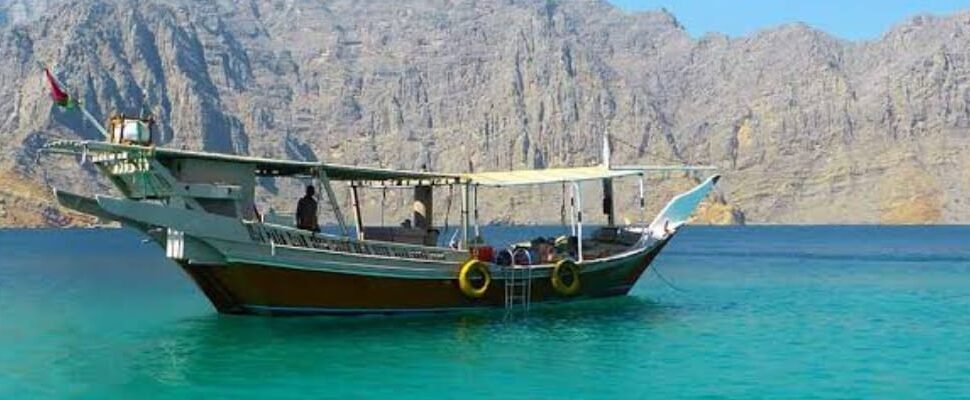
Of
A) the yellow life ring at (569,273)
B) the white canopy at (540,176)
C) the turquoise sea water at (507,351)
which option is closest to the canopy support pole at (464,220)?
the white canopy at (540,176)

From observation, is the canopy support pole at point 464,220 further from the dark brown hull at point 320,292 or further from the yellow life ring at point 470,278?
the dark brown hull at point 320,292

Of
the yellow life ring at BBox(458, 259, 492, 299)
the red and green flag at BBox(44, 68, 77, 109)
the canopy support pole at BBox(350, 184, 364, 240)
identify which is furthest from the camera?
the canopy support pole at BBox(350, 184, 364, 240)

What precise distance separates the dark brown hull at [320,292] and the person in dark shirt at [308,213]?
7.31 ft

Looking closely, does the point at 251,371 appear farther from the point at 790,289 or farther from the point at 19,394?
the point at 790,289

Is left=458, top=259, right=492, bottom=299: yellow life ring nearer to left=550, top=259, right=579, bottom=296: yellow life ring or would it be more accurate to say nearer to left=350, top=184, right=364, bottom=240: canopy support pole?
left=550, top=259, right=579, bottom=296: yellow life ring

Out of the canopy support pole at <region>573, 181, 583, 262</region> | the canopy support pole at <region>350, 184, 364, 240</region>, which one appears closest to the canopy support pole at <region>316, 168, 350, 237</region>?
the canopy support pole at <region>350, 184, 364, 240</region>

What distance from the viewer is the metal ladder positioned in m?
43.4

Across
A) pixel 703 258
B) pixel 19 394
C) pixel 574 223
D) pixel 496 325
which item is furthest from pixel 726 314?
pixel 703 258

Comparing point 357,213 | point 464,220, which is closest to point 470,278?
point 464,220

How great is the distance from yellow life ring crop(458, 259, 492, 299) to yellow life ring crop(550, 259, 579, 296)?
3.20 metres

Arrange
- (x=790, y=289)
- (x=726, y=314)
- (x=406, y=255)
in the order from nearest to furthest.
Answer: (x=406, y=255) < (x=726, y=314) < (x=790, y=289)

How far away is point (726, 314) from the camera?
1913 inches

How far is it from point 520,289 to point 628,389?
561 inches

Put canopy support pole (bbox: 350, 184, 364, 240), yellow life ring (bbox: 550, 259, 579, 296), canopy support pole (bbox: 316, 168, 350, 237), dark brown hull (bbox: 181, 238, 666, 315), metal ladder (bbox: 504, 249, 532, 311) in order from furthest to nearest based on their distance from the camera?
yellow life ring (bbox: 550, 259, 579, 296)
metal ladder (bbox: 504, 249, 532, 311)
canopy support pole (bbox: 350, 184, 364, 240)
canopy support pole (bbox: 316, 168, 350, 237)
dark brown hull (bbox: 181, 238, 666, 315)
